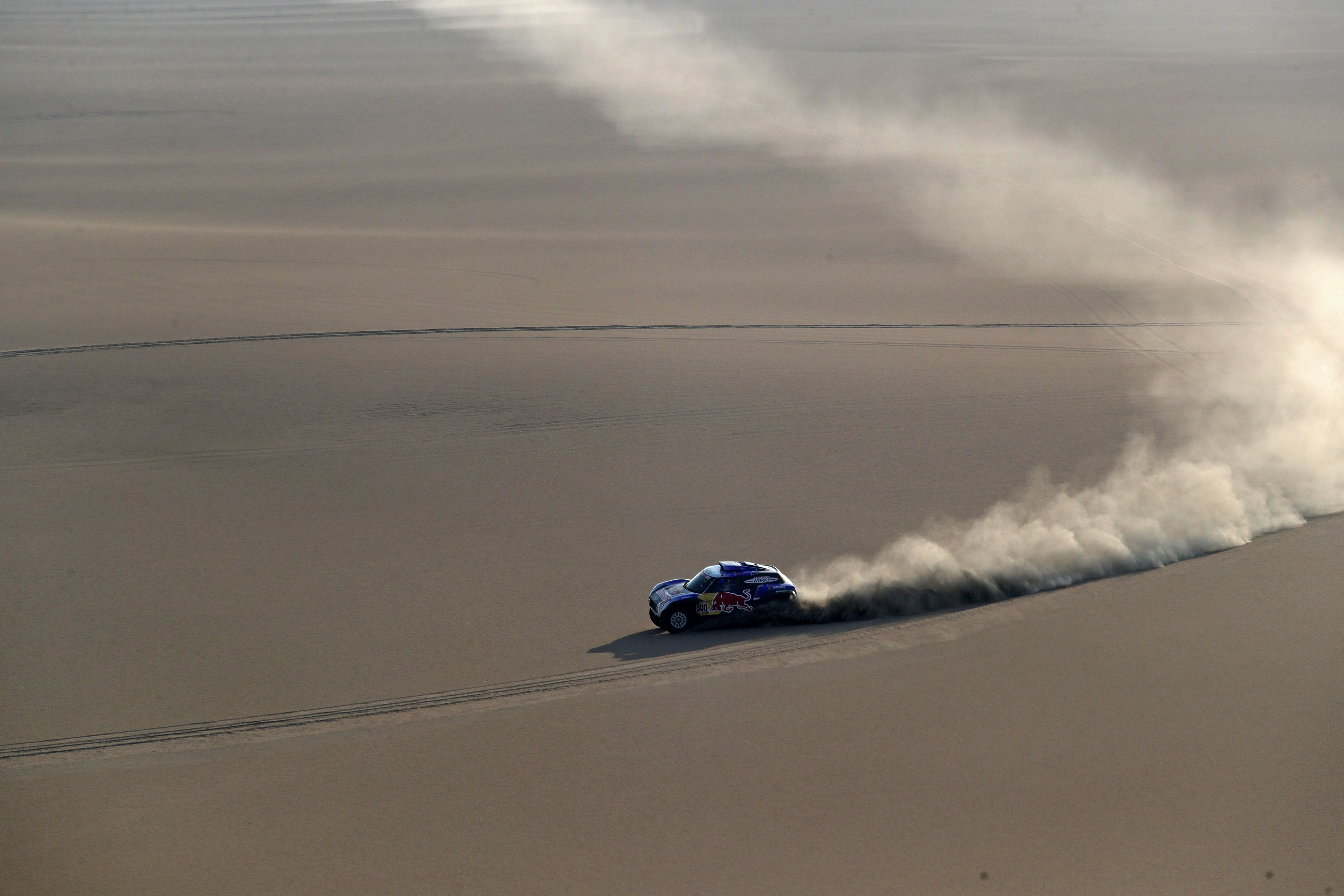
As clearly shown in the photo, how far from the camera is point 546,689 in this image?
1442 cm

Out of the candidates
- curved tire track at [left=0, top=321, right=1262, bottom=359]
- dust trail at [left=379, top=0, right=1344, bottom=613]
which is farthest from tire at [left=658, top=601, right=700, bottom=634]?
curved tire track at [left=0, top=321, right=1262, bottom=359]

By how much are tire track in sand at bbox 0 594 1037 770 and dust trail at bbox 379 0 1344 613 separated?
0.69 m

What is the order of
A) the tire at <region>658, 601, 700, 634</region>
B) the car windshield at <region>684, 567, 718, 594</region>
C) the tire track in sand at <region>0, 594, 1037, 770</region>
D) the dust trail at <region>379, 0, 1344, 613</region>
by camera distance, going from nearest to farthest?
1. the tire track in sand at <region>0, 594, 1037, 770</region>
2. the tire at <region>658, 601, 700, 634</region>
3. the car windshield at <region>684, 567, 718, 594</region>
4. the dust trail at <region>379, 0, 1344, 613</region>

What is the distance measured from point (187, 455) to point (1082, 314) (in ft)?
77.0

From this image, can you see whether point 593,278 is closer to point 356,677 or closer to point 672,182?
point 672,182

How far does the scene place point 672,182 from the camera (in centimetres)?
4372

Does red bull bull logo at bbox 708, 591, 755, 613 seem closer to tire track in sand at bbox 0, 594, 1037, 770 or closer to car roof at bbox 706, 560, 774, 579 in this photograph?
car roof at bbox 706, 560, 774, 579

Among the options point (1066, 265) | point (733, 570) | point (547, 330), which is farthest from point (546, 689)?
point (1066, 265)

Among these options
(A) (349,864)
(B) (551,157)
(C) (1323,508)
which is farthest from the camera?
(B) (551,157)

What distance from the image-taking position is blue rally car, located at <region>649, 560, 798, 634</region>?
15852 millimetres

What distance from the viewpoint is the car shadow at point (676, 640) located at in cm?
1541

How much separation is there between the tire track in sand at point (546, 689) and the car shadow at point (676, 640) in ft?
0.36

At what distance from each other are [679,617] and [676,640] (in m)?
0.34

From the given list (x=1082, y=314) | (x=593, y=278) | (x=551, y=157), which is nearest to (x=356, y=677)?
(x=593, y=278)
